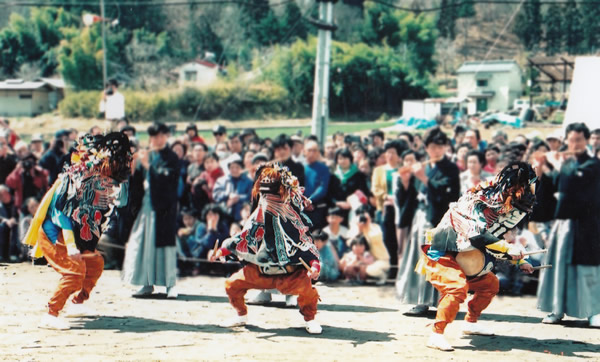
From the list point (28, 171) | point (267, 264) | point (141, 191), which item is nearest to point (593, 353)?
point (267, 264)

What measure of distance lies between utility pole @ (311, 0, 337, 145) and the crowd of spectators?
297cm

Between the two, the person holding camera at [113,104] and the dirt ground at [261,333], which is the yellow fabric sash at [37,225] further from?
the person holding camera at [113,104]

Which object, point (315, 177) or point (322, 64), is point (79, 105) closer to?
point (322, 64)

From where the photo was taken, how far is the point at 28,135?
868 inches

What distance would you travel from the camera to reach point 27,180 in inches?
451

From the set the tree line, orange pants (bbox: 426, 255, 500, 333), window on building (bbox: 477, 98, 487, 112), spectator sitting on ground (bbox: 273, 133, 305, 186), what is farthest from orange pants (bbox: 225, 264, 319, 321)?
the tree line

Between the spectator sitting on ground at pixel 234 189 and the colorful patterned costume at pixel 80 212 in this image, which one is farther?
the spectator sitting on ground at pixel 234 189

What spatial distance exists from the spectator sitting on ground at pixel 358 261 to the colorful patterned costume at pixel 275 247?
9.48ft

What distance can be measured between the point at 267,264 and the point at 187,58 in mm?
33992

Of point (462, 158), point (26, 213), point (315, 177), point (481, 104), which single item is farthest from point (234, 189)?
point (481, 104)

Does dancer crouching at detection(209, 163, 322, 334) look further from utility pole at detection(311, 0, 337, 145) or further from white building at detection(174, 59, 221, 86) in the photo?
white building at detection(174, 59, 221, 86)

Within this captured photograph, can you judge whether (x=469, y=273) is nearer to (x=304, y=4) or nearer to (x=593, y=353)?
(x=593, y=353)

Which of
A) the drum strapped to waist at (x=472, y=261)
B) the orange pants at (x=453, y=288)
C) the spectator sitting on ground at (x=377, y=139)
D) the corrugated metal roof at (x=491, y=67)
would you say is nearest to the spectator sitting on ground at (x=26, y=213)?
the spectator sitting on ground at (x=377, y=139)

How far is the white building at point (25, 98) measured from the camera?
57.0 ft
